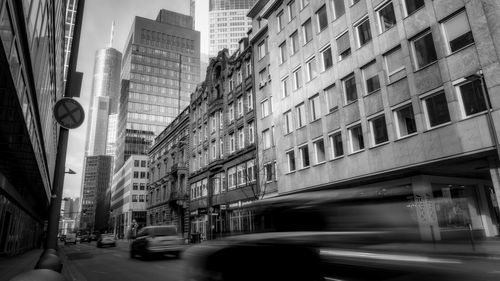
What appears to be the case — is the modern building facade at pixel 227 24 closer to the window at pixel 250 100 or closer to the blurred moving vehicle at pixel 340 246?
the window at pixel 250 100

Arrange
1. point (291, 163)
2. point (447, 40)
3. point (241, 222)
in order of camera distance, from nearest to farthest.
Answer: point (241, 222), point (447, 40), point (291, 163)

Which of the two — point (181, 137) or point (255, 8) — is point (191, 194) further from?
point (255, 8)

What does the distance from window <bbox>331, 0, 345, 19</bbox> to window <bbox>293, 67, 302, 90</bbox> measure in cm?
492

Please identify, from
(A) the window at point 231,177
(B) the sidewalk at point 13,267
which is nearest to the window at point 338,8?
(A) the window at point 231,177

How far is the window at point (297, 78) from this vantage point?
1069 inches

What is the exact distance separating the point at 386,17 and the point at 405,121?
20.6 ft

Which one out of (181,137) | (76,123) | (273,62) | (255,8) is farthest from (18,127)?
(181,137)

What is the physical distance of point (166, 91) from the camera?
109875 millimetres

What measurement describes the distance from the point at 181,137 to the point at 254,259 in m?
49.9

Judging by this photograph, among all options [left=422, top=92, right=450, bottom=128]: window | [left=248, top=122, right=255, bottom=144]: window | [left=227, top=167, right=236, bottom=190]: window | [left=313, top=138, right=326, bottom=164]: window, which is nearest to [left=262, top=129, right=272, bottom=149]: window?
[left=248, top=122, right=255, bottom=144]: window

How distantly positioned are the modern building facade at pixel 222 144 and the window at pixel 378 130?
11.9 meters

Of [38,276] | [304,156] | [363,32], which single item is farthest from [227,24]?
[38,276]

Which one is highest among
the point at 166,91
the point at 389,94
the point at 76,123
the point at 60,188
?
the point at 166,91

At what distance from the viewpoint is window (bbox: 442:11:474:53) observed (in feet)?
52.7
